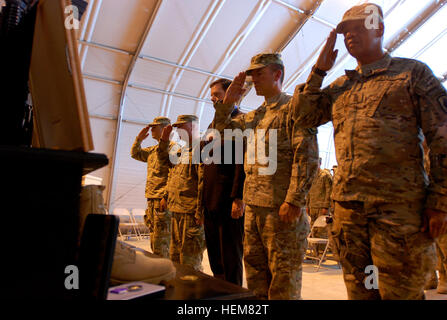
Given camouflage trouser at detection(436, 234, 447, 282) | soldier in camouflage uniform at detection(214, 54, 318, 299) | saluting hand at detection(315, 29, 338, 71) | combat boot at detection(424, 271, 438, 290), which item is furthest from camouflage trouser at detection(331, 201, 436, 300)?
combat boot at detection(424, 271, 438, 290)

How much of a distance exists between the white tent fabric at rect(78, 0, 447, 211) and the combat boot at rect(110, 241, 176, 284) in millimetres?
7423

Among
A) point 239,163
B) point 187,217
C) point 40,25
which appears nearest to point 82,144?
point 40,25

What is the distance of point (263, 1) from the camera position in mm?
7457

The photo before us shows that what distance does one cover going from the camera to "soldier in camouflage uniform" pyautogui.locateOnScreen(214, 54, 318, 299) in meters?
1.78

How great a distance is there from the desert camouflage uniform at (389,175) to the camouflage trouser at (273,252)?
38 centimetres

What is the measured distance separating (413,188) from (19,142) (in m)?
1.44

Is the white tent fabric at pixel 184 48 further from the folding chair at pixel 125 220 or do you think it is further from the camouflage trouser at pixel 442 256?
the camouflage trouser at pixel 442 256

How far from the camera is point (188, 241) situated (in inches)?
125

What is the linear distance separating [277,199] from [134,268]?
1.12m

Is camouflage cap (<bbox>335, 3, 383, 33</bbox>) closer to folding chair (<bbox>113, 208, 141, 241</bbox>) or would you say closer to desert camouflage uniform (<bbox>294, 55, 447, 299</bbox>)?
desert camouflage uniform (<bbox>294, 55, 447, 299</bbox>)

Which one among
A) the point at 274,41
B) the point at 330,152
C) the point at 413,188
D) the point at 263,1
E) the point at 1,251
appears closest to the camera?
the point at 1,251

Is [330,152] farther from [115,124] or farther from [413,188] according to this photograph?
[413,188]

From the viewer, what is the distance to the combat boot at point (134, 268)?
3.02 ft

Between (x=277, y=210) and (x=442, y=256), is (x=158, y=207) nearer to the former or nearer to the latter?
(x=277, y=210)
